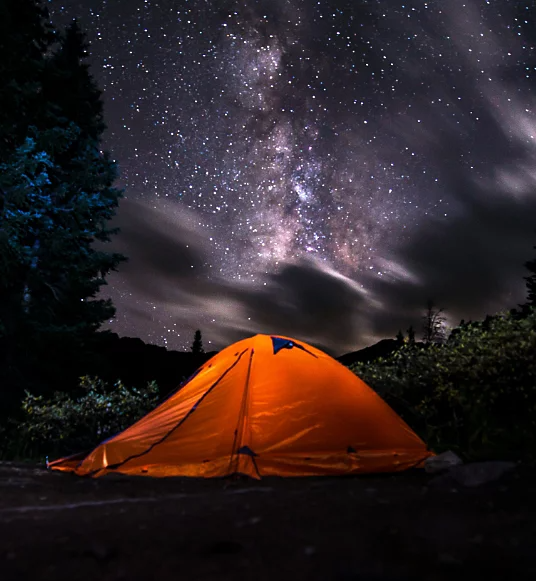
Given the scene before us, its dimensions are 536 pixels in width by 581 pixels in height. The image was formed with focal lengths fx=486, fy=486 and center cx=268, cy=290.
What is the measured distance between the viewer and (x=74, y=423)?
11.3 m

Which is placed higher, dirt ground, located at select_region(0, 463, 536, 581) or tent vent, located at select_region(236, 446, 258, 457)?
tent vent, located at select_region(236, 446, 258, 457)

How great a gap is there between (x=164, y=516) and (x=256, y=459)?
2.46 metres

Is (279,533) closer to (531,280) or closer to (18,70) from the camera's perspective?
(18,70)

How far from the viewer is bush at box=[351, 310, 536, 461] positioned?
7957 mm

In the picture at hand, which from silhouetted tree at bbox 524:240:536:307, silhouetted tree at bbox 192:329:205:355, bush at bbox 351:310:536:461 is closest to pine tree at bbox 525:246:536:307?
silhouetted tree at bbox 524:240:536:307

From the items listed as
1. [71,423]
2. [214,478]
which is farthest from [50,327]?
[214,478]

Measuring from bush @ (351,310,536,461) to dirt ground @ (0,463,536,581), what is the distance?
3467mm

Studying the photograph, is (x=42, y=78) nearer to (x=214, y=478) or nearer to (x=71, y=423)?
(x=71, y=423)

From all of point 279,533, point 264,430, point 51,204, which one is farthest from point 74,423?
point 279,533

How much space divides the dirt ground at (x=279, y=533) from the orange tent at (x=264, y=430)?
116 cm

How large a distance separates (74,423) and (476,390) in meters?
8.79

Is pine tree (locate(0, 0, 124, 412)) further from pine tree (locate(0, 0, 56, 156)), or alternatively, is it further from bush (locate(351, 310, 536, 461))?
bush (locate(351, 310, 536, 461))

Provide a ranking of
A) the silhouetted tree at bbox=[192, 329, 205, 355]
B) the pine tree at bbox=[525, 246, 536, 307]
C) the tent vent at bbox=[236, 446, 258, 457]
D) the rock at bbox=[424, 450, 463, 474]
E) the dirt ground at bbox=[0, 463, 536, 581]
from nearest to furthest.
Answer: the dirt ground at bbox=[0, 463, 536, 581] < the rock at bbox=[424, 450, 463, 474] < the tent vent at bbox=[236, 446, 258, 457] < the pine tree at bbox=[525, 246, 536, 307] < the silhouetted tree at bbox=[192, 329, 205, 355]

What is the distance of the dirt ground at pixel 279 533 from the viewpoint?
7.86 feet
